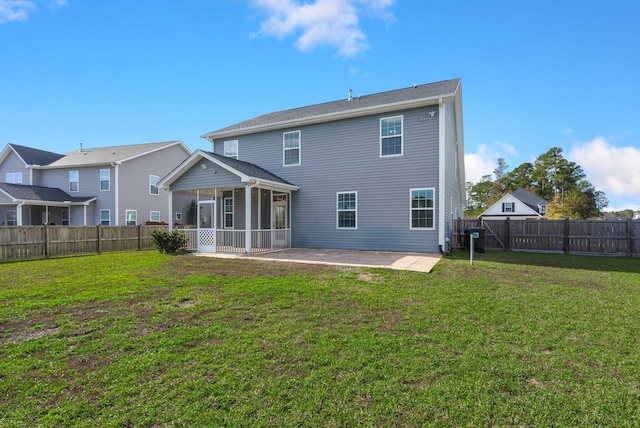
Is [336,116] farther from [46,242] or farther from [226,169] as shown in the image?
[46,242]

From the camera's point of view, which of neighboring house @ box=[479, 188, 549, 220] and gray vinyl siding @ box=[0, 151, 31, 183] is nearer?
gray vinyl siding @ box=[0, 151, 31, 183]

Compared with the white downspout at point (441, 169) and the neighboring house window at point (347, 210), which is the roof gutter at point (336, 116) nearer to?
the white downspout at point (441, 169)

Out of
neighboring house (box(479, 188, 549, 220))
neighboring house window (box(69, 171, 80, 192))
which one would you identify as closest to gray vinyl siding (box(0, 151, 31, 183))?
neighboring house window (box(69, 171, 80, 192))

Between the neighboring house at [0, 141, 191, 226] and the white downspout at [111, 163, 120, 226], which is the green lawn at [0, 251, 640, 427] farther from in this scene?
the neighboring house at [0, 141, 191, 226]

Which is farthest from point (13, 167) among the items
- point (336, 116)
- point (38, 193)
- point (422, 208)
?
point (422, 208)

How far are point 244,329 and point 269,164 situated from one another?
11.4 m

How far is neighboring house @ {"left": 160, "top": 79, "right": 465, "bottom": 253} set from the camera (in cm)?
1123

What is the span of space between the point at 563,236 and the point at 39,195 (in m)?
30.2

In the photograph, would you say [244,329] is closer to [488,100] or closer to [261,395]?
[261,395]

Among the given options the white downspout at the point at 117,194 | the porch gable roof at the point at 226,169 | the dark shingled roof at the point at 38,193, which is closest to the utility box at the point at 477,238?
the porch gable roof at the point at 226,169

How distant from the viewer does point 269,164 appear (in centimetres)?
1435

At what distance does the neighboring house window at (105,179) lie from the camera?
19.8 metres

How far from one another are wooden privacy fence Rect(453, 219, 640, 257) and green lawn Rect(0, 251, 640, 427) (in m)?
7.58

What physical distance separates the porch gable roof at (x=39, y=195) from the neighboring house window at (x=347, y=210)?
59.8 feet
